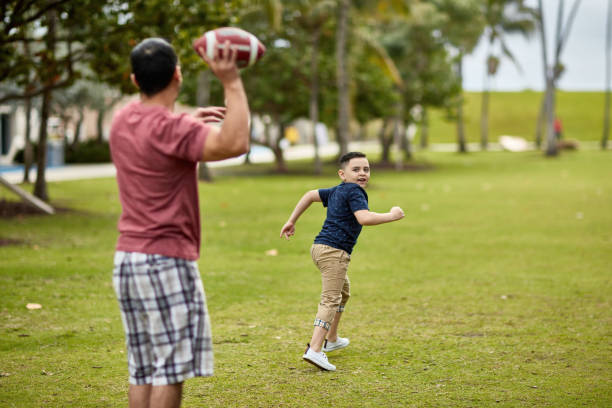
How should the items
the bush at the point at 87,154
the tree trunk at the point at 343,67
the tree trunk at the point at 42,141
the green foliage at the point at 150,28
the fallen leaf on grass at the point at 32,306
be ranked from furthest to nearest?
the bush at the point at 87,154 → the tree trunk at the point at 343,67 → the tree trunk at the point at 42,141 → the green foliage at the point at 150,28 → the fallen leaf on grass at the point at 32,306

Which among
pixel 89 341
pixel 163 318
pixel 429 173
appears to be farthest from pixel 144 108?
pixel 429 173

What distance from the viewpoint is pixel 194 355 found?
2930mm

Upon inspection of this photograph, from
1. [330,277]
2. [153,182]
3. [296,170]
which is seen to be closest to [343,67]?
[296,170]

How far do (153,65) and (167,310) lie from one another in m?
0.97

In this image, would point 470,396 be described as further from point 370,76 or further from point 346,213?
point 370,76

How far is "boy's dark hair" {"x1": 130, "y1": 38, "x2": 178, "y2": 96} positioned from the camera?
2869mm

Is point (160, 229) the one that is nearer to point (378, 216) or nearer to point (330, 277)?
point (378, 216)

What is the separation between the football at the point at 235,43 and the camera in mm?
2766

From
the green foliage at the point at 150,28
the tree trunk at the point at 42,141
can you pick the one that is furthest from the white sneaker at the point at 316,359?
the tree trunk at the point at 42,141

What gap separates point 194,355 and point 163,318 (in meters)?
0.20

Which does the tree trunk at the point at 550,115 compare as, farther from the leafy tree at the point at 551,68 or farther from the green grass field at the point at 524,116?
the green grass field at the point at 524,116

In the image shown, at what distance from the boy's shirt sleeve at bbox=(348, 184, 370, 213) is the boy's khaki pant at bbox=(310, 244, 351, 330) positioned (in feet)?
1.22

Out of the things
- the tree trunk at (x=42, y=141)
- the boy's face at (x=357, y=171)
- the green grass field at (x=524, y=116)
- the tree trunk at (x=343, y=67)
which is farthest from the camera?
the green grass field at (x=524, y=116)

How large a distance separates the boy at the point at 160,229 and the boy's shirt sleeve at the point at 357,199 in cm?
168
